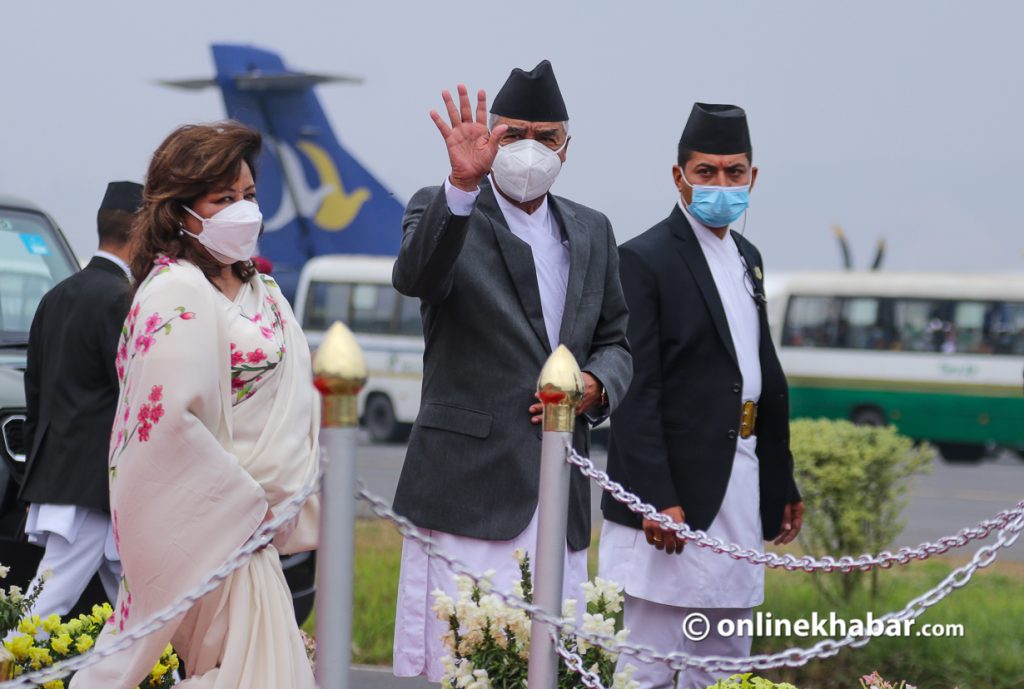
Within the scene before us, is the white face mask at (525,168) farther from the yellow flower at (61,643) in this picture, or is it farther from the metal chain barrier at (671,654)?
the yellow flower at (61,643)

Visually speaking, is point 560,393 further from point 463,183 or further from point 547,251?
point 547,251

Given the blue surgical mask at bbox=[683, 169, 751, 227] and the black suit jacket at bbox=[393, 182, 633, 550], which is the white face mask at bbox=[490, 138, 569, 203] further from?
the blue surgical mask at bbox=[683, 169, 751, 227]

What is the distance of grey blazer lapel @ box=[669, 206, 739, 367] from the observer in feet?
14.4

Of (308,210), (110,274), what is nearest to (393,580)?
(110,274)

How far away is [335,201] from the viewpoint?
36906 mm

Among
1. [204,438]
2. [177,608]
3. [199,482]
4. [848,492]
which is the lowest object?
[848,492]

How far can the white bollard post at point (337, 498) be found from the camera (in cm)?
255

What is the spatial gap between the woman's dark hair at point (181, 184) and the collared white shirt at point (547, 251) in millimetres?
847

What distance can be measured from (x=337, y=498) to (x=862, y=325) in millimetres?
21898

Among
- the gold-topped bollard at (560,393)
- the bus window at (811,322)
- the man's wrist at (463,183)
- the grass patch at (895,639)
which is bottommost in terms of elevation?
the bus window at (811,322)

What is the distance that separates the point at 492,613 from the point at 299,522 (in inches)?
20.1

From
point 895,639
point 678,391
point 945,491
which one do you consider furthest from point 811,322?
point 678,391

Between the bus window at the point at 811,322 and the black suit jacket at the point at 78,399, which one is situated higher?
the black suit jacket at the point at 78,399

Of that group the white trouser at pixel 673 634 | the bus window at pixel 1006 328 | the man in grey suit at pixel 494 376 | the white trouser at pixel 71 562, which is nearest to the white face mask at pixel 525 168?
the man in grey suit at pixel 494 376
